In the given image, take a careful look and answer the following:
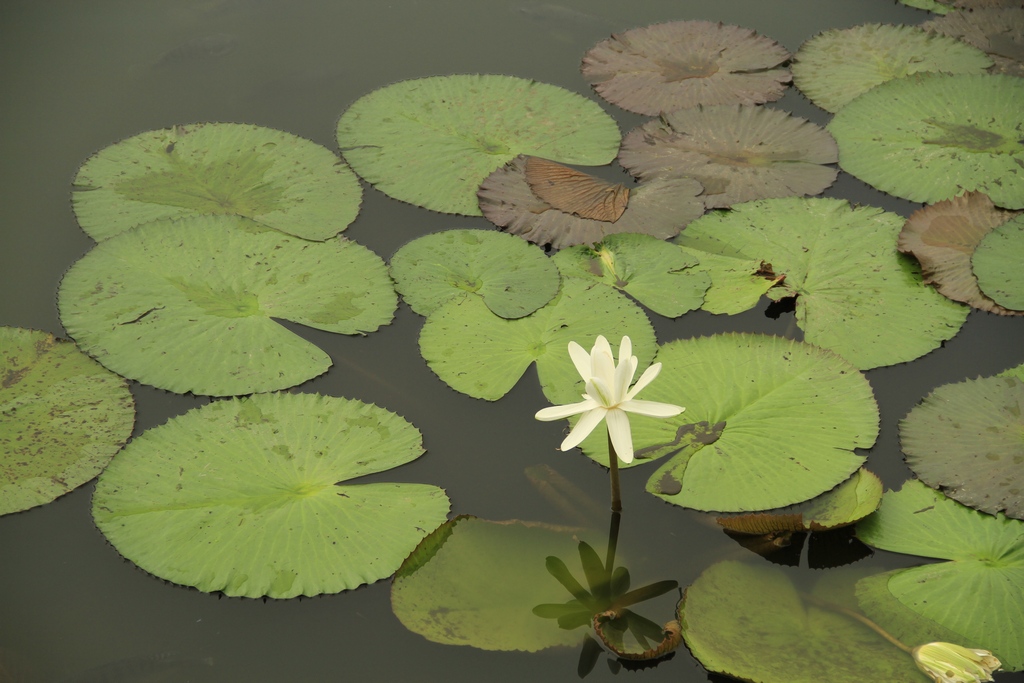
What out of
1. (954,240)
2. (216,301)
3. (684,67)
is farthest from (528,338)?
(684,67)

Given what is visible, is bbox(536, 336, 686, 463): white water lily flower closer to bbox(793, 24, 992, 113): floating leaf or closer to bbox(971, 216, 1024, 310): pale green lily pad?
bbox(971, 216, 1024, 310): pale green lily pad

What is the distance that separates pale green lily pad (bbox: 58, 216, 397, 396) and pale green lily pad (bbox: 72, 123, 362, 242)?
0.10 m

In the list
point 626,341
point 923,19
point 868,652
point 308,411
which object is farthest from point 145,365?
point 923,19

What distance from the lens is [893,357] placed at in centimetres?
268

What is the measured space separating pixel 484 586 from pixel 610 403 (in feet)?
1.85

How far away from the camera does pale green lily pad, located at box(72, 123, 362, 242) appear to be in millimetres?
3045

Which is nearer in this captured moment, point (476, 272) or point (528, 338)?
point (528, 338)

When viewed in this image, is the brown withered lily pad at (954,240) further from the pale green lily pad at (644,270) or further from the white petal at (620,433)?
the white petal at (620,433)

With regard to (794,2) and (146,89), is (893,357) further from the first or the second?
(146,89)

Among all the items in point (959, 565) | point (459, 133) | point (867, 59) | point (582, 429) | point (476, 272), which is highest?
point (867, 59)

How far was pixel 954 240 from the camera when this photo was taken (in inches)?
118

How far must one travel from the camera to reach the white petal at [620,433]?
1921 mm

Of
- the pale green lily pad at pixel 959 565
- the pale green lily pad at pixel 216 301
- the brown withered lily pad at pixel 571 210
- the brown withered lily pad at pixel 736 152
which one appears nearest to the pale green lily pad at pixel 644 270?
the brown withered lily pad at pixel 571 210

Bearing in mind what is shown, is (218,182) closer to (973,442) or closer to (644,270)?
(644,270)
